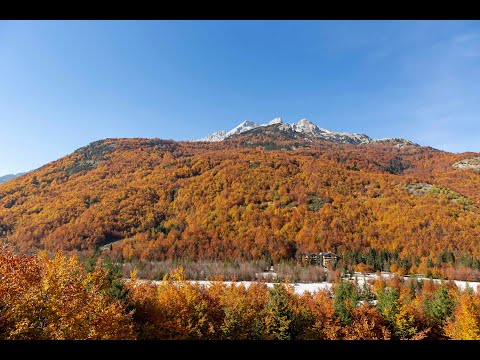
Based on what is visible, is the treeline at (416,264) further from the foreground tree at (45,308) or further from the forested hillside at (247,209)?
the foreground tree at (45,308)

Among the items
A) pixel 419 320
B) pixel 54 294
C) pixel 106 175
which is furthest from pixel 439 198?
pixel 106 175

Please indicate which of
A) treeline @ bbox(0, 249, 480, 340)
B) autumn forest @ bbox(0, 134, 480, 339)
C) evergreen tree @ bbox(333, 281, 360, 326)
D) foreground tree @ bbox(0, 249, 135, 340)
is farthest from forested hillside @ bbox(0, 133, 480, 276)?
foreground tree @ bbox(0, 249, 135, 340)

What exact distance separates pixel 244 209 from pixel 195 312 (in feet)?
319

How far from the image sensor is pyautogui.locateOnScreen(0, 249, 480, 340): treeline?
1911 cm

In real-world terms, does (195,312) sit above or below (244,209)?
below

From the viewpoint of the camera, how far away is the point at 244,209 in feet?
440

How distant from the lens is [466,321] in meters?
36.2

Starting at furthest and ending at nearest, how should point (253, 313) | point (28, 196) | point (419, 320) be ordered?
1. point (28, 196)
2. point (419, 320)
3. point (253, 313)

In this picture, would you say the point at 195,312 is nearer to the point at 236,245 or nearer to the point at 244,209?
the point at 236,245

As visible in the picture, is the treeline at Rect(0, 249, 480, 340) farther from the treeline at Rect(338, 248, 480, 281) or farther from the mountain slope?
the mountain slope

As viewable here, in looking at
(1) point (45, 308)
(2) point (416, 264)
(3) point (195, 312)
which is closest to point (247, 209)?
(2) point (416, 264)

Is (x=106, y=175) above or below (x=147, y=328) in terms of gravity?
above

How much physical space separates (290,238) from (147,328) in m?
89.5

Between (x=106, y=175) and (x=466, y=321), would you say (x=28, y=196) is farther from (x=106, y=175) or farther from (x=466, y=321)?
(x=466, y=321)
